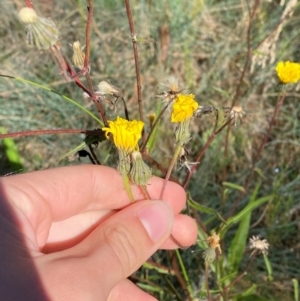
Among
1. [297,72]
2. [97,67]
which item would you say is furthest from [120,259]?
[97,67]

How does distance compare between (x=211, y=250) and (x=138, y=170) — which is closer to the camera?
(x=138, y=170)

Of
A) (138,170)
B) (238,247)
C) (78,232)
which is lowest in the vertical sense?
(238,247)

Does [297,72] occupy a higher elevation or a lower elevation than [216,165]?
higher

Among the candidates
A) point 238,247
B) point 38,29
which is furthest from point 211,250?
point 38,29

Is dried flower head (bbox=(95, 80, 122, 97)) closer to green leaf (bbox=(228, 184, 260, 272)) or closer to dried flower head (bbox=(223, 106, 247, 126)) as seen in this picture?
dried flower head (bbox=(223, 106, 247, 126))

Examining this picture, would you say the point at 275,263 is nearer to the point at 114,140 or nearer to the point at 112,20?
the point at 114,140

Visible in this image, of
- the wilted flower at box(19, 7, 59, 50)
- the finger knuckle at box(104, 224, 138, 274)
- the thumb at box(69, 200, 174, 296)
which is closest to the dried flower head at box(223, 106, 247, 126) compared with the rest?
the thumb at box(69, 200, 174, 296)

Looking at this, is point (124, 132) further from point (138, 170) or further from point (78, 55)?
point (78, 55)

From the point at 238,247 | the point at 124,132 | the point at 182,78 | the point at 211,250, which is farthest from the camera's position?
the point at 182,78
